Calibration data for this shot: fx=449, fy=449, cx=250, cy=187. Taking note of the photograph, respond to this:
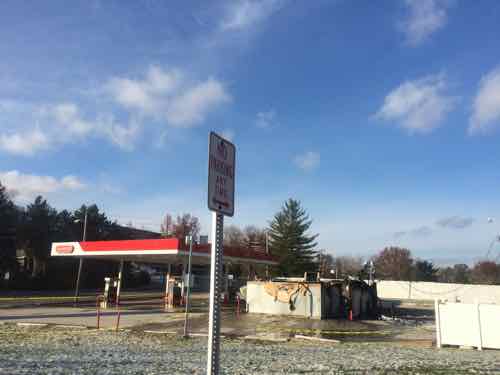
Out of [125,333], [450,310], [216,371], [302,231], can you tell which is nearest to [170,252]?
[125,333]

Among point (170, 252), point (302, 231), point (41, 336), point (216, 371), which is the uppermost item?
point (302, 231)

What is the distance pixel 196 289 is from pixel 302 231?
2601 centimetres

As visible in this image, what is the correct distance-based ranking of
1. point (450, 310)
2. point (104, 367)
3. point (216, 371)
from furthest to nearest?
1. point (450, 310)
2. point (104, 367)
3. point (216, 371)

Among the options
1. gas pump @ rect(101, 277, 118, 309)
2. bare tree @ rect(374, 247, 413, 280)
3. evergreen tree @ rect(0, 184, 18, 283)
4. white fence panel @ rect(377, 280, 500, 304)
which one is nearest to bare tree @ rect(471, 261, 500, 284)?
bare tree @ rect(374, 247, 413, 280)

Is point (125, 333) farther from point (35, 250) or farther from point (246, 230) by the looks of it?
point (246, 230)

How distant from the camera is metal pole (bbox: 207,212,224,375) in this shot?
13.5ft

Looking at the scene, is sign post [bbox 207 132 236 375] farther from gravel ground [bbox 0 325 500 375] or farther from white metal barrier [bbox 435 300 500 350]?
white metal barrier [bbox 435 300 500 350]

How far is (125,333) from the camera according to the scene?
1717cm

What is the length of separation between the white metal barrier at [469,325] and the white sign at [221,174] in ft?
43.2

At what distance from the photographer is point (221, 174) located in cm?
444

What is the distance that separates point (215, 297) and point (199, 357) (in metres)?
7.99

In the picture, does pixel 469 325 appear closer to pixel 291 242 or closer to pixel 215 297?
pixel 215 297

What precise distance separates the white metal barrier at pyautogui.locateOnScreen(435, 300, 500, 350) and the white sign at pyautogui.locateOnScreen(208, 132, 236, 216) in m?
13.2

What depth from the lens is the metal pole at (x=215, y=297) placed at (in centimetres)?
411
